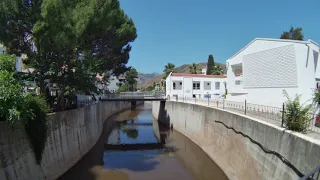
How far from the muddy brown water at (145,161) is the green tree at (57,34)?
5.53m

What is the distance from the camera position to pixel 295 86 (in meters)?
16.5

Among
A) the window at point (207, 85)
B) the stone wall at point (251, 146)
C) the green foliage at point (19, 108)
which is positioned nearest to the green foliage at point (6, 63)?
the green foliage at point (19, 108)

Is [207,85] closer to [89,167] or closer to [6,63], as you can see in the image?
[89,167]

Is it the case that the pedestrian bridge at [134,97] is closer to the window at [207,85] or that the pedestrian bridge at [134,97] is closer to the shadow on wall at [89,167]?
the window at [207,85]

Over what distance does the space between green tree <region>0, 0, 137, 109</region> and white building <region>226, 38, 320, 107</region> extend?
13.0 metres

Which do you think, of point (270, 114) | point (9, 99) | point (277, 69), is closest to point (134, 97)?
point (277, 69)

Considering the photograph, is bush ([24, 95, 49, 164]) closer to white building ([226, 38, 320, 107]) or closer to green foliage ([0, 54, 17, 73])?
green foliage ([0, 54, 17, 73])

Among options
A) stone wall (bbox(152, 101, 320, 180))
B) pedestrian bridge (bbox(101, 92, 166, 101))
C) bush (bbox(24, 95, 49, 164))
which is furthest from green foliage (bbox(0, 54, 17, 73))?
pedestrian bridge (bbox(101, 92, 166, 101))

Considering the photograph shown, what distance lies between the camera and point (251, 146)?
11531 mm

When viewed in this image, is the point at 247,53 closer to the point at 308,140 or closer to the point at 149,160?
the point at 149,160

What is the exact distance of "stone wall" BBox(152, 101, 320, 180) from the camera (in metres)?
7.78

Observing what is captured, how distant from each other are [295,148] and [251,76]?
13.6 metres

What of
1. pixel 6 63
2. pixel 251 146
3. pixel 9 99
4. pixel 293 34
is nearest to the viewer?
pixel 9 99

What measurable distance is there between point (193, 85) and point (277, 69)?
23.4 meters
